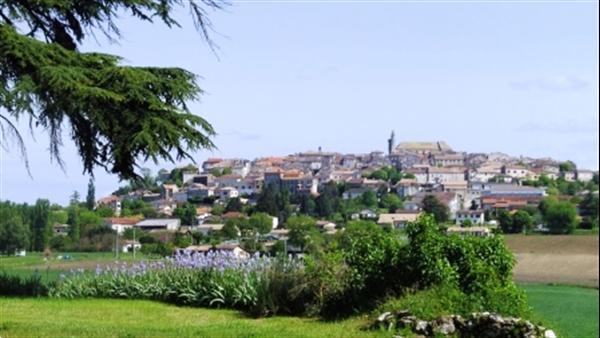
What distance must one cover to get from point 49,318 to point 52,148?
12.9 feet

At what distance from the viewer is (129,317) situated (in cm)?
1066

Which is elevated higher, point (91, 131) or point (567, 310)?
point (91, 131)

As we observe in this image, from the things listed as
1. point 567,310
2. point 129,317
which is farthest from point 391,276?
point 567,310

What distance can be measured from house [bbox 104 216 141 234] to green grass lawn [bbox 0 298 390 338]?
5.18 metres

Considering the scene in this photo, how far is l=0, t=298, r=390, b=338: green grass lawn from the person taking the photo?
899cm

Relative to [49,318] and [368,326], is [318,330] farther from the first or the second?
[49,318]

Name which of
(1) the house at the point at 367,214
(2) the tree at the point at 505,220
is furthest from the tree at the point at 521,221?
(1) the house at the point at 367,214

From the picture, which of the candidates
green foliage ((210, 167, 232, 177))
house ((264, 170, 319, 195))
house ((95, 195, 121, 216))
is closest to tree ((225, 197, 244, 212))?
green foliage ((210, 167, 232, 177))

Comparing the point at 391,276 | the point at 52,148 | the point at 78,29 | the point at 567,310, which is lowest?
the point at 567,310

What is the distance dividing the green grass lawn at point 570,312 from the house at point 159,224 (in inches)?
273

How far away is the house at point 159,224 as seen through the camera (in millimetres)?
18266

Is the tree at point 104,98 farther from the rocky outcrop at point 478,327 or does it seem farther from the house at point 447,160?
the house at point 447,160

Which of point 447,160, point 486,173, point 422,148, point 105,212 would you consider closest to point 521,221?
point 105,212

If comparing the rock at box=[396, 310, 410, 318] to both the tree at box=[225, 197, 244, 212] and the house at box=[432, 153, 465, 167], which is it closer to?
the tree at box=[225, 197, 244, 212]
